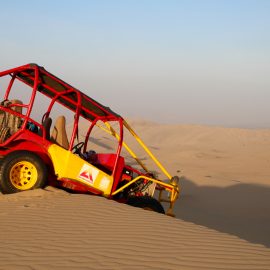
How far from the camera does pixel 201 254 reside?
4.86 metres

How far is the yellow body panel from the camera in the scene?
802 centimetres

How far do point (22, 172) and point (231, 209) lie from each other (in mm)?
8085

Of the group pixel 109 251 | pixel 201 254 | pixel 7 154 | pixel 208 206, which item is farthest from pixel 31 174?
pixel 208 206

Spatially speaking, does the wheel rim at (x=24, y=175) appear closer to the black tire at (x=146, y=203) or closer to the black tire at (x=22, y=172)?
the black tire at (x=22, y=172)

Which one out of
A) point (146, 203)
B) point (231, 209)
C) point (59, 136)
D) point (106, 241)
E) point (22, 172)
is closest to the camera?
point (106, 241)

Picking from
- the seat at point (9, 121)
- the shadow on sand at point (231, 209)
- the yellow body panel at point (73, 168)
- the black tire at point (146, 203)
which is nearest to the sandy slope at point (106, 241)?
the yellow body panel at point (73, 168)

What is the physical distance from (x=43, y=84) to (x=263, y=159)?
22.2 meters

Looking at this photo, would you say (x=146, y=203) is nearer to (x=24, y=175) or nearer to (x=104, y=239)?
(x=24, y=175)

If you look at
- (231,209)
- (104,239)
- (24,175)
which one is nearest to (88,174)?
(24,175)

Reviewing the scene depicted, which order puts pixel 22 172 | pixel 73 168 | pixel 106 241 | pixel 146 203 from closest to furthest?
1. pixel 106 241
2. pixel 22 172
3. pixel 73 168
4. pixel 146 203

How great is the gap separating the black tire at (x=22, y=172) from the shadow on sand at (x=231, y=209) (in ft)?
16.6

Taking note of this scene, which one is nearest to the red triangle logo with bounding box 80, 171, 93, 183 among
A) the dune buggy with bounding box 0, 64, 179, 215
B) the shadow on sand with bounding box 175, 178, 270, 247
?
the dune buggy with bounding box 0, 64, 179, 215

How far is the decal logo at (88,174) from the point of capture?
26.5 feet

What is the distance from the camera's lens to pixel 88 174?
8094mm
